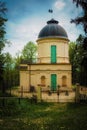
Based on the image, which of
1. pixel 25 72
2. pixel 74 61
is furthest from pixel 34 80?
pixel 74 61

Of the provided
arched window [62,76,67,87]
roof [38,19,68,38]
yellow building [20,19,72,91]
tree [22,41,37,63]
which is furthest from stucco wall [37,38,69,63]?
tree [22,41,37,63]

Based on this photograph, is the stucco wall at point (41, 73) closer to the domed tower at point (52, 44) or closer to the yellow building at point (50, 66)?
the yellow building at point (50, 66)

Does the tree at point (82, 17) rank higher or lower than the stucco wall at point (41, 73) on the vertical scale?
higher

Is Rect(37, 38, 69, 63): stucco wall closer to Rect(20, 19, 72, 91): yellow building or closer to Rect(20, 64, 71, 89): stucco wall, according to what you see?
Rect(20, 19, 72, 91): yellow building

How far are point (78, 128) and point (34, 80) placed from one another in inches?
982

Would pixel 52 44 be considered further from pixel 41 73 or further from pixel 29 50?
pixel 29 50

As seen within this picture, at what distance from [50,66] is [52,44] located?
10.6ft

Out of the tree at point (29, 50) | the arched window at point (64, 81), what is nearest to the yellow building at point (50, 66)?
the arched window at point (64, 81)

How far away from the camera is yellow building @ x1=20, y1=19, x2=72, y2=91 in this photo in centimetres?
3878

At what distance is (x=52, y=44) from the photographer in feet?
132

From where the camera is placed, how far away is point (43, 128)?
1436 centimetres

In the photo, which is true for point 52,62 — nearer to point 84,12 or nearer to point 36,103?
point 36,103

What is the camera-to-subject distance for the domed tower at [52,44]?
40219 mm

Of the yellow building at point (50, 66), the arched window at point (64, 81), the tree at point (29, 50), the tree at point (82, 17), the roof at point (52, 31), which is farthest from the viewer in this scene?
the tree at point (29, 50)
